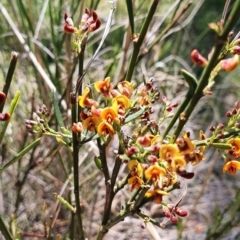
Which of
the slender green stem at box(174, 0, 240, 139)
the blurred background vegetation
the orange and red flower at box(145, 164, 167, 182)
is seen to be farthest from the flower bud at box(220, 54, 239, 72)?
the blurred background vegetation

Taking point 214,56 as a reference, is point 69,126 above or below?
above

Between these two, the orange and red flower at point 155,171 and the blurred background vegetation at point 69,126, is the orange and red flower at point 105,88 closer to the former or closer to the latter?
the orange and red flower at point 155,171

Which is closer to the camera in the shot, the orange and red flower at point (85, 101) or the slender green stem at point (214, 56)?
the slender green stem at point (214, 56)

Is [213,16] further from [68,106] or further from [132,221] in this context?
[68,106]

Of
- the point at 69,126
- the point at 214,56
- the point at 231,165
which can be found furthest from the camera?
the point at 69,126


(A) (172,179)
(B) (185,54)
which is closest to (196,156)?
(A) (172,179)

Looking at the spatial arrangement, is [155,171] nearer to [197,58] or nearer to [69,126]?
[197,58]

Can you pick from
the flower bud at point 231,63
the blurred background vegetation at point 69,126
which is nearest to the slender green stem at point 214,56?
the flower bud at point 231,63

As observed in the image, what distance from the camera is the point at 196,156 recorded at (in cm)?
47

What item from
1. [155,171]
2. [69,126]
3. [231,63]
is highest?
[69,126]

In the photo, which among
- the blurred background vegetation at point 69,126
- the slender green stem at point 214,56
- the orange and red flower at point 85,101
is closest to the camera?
the slender green stem at point 214,56

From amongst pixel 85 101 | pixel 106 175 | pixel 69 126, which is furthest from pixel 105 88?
pixel 69 126

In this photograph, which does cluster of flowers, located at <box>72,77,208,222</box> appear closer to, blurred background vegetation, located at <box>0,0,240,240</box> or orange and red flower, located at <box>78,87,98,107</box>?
orange and red flower, located at <box>78,87,98,107</box>

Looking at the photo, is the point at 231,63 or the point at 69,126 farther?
the point at 69,126
